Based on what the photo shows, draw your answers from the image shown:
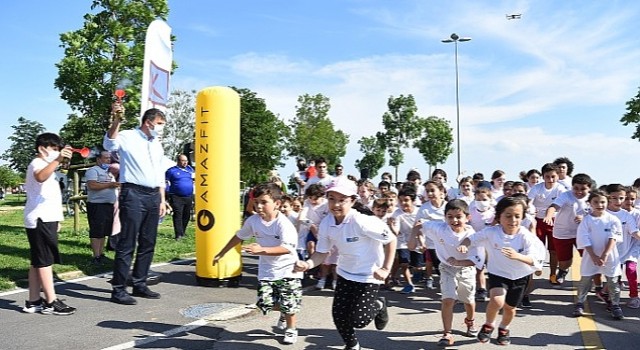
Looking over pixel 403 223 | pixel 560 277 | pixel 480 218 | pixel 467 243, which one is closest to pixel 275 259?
pixel 467 243

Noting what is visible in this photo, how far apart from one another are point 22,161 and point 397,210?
97515mm

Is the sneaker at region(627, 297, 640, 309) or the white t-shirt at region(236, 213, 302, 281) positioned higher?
the white t-shirt at region(236, 213, 302, 281)

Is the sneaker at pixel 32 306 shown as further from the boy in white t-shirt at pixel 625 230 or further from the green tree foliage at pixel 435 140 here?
the green tree foliage at pixel 435 140

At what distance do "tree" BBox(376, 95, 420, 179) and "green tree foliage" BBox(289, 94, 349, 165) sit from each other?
937cm

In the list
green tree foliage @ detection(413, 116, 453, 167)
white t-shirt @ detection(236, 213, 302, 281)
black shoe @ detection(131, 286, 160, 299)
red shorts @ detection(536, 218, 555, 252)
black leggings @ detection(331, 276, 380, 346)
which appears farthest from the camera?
green tree foliage @ detection(413, 116, 453, 167)

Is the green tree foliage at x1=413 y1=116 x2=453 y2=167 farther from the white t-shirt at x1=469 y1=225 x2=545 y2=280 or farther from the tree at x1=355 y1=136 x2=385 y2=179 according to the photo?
the white t-shirt at x1=469 y1=225 x2=545 y2=280

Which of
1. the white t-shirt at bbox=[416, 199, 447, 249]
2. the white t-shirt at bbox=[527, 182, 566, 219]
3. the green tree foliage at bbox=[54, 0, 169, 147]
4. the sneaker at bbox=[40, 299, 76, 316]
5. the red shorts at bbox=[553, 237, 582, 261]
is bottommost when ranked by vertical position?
the sneaker at bbox=[40, 299, 76, 316]

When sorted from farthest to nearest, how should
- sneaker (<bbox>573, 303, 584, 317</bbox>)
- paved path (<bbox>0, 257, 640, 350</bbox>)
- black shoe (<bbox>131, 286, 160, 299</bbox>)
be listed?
black shoe (<bbox>131, 286, 160, 299</bbox>) < sneaker (<bbox>573, 303, 584, 317</bbox>) < paved path (<bbox>0, 257, 640, 350</bbox>)

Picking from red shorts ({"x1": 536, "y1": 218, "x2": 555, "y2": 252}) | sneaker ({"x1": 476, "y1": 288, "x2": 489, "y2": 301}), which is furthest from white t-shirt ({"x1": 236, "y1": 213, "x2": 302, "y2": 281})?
red shorts ({"x1": 536, "y1": 218, "x2": 555, "y2": 252})

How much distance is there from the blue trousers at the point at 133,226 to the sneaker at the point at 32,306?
2.61 feet

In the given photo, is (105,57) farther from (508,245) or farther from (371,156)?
(371,156)

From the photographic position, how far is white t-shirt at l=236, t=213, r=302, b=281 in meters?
5.36

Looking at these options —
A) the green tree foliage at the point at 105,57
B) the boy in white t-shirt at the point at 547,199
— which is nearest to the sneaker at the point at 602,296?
the boy in white t-shirt at the point at 547,199

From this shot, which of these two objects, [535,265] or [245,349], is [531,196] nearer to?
[535,265]
